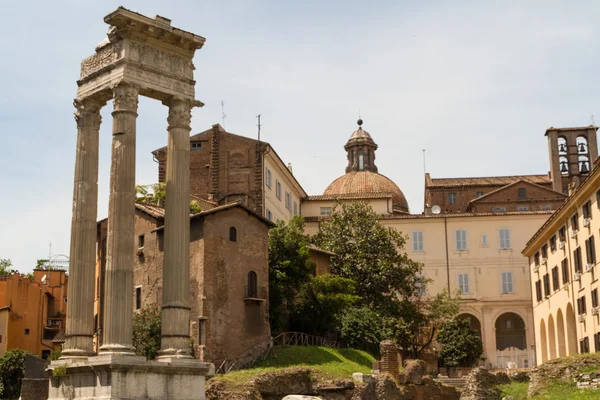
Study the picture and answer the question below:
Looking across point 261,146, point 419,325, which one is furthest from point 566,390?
point 261,146

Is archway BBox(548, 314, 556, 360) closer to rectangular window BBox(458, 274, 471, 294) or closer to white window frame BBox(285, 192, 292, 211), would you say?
rectangular window BBox(458, 274, 471, 294)

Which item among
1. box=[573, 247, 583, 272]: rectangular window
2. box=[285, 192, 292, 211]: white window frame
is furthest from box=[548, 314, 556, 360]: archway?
box=[285, 192, 292, 211]: white window frame

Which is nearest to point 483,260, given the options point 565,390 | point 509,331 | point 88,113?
point 509,331

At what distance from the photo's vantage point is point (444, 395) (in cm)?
3866

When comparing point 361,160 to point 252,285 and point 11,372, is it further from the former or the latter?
point 11,372

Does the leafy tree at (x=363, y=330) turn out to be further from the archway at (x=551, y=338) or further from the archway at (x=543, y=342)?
the archway at (x=543, y=342)

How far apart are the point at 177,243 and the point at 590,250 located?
22.9m

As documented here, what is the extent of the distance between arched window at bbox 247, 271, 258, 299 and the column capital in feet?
70.8

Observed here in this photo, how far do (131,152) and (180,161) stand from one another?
60.0 inches

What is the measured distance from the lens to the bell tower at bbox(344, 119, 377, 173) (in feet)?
288

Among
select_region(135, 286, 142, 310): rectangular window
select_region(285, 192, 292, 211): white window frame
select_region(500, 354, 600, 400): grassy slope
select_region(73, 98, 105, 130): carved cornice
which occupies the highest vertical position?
select_region(285, 192, 292, 211): white window frame

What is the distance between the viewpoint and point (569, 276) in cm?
4497

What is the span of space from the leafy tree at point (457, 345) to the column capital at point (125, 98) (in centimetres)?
3593

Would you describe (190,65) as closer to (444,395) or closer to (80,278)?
(80,278)
